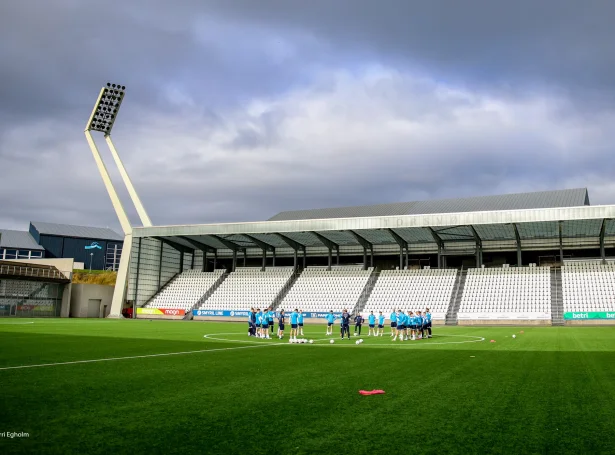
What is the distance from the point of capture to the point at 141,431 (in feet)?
22.2

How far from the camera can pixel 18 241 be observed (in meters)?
104

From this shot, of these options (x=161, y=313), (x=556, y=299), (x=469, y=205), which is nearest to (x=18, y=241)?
(x=161, y=313)

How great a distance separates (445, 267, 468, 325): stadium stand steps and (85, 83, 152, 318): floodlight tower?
35.8 m

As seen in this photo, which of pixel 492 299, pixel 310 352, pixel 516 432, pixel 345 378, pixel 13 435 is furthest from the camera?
pixel 492 299

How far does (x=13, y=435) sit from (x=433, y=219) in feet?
154

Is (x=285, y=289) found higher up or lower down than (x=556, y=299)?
higher up

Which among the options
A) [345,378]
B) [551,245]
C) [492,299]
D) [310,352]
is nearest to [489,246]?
[551,245]

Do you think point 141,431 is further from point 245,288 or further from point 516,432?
point 245,288

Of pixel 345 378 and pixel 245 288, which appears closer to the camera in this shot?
pixel 345 378

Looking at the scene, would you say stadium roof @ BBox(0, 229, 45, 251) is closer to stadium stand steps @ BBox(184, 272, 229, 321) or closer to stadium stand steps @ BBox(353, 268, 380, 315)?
stadium stand steps @ BBox(184, 272, 229, 321)

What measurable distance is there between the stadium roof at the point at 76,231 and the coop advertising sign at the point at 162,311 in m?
57.2

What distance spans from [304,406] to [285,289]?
51.5 meters

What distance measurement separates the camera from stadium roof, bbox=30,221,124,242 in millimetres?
107750

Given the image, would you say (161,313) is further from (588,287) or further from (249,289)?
(588,287)
